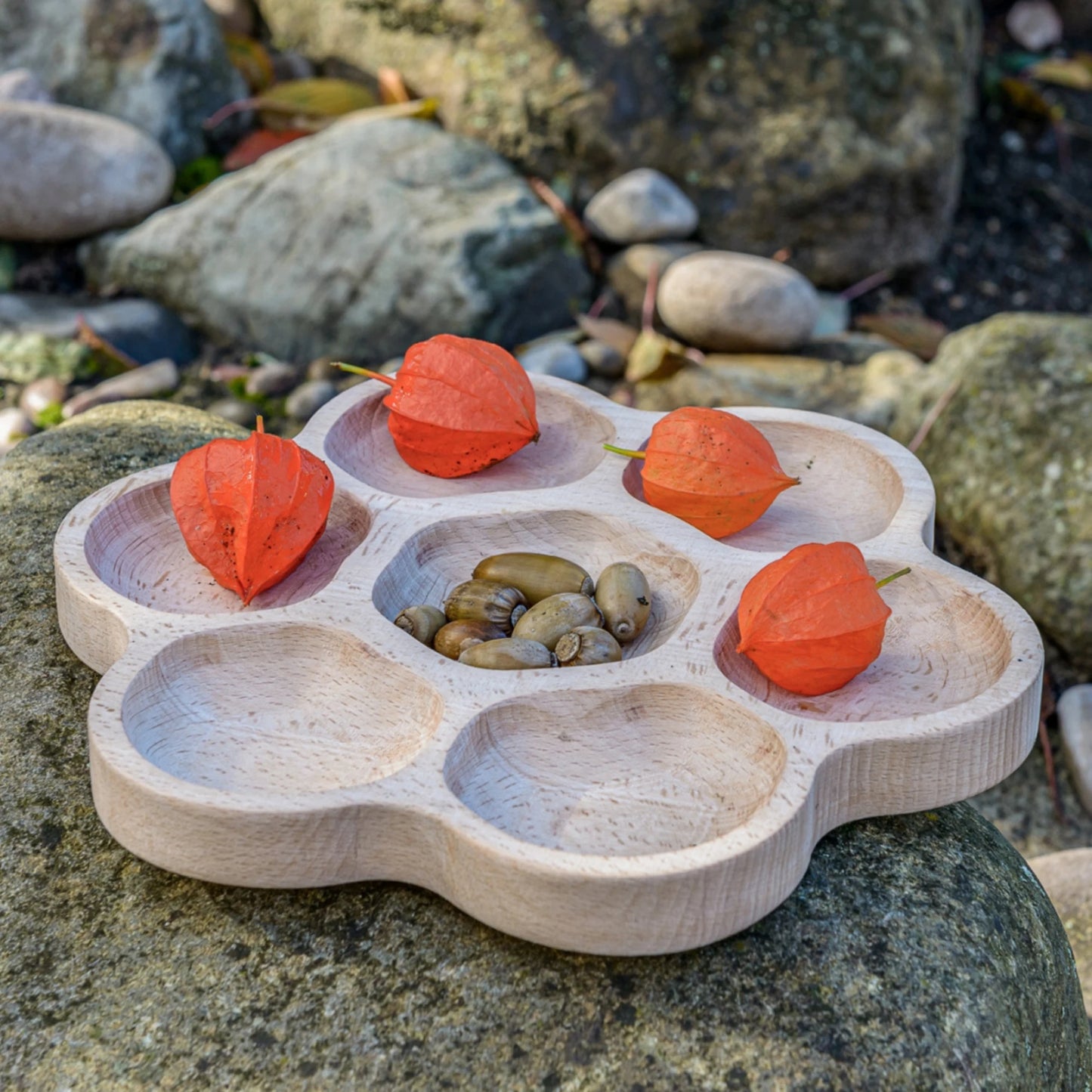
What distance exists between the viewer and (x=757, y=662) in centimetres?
162

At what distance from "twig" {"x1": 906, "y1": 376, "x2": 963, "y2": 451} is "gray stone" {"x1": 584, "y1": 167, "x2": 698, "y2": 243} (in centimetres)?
147

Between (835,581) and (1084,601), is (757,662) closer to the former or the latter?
(835,581)

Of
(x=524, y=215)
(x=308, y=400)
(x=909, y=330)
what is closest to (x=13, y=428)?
(x=308, y=400)

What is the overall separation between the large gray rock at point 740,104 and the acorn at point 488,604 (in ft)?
11.0

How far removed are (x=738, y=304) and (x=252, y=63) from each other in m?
2.60

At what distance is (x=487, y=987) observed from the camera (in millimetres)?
1355

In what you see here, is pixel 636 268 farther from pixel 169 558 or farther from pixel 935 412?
pixel 169 558

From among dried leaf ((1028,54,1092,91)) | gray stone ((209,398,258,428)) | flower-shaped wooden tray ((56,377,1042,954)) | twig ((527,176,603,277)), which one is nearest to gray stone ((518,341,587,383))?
twig ((527,176,603,277))

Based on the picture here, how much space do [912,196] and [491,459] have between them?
11.3ft

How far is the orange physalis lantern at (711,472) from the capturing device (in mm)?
1880

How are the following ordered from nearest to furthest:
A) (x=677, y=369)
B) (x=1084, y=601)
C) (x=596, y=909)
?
(x=596, y=909), (x=1084, y=601), (x=677, y=369)

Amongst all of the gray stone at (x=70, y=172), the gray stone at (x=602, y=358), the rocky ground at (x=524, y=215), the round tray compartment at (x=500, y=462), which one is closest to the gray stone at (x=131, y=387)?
the rocky ground at (x=524, y=215)

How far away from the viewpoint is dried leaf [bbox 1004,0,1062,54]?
6.11m

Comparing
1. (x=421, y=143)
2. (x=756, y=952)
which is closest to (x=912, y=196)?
(x=421, y=143)
